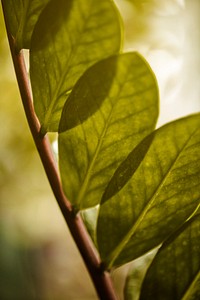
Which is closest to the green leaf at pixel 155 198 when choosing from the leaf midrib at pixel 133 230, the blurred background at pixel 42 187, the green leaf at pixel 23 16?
the leaf midrib at pixel 133 230

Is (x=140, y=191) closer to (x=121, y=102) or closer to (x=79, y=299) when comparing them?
(x=121, y=102)

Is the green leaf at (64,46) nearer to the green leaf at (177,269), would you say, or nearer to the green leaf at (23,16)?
the green leaf at (23,16)

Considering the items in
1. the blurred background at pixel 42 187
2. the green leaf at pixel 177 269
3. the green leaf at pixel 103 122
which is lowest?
the blurred background at pixel 42 187

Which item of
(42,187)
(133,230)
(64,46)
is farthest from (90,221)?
(42,187)

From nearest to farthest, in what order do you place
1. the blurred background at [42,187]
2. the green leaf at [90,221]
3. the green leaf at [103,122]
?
1. the green leaf at [103,122]
2. the green leaf at [90,221]
3. the blurred background at [42,187]

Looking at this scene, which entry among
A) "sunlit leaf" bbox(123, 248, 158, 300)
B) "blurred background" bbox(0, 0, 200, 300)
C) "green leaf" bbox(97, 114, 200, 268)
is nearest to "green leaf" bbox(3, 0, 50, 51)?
"green leaf" bbox(97, 114, 200, 268)

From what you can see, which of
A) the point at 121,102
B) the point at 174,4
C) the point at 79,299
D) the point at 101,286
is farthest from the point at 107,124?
the point at 174,4
